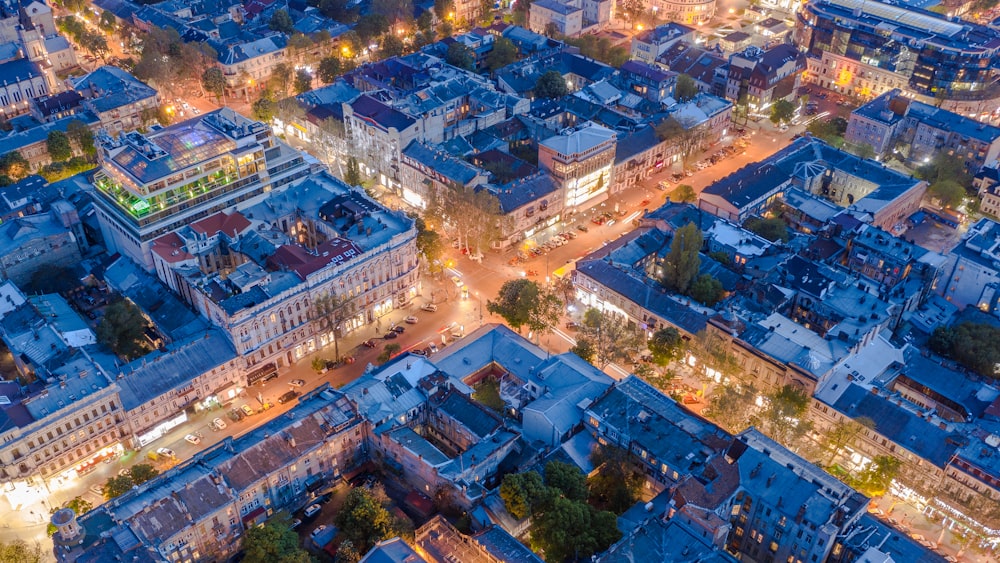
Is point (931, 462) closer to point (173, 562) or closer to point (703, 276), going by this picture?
point (703, 276)

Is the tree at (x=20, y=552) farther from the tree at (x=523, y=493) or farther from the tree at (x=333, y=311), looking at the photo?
the tree at (x=523, y=493)

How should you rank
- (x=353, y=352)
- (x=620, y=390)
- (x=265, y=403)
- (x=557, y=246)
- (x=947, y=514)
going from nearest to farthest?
(x=947, y=514), (x=620, y=390), (x=265, y=403), (x=353, y=352), (x=557, y=246)

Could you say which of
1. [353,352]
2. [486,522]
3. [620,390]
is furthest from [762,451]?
[353,352]

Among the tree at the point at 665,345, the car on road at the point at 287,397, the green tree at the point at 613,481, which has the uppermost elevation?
the tree at the point at 665,345

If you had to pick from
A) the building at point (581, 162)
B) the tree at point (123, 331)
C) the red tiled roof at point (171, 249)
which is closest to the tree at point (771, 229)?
the building at point (581, 162)

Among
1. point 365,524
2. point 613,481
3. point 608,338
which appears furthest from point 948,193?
point 365,524
